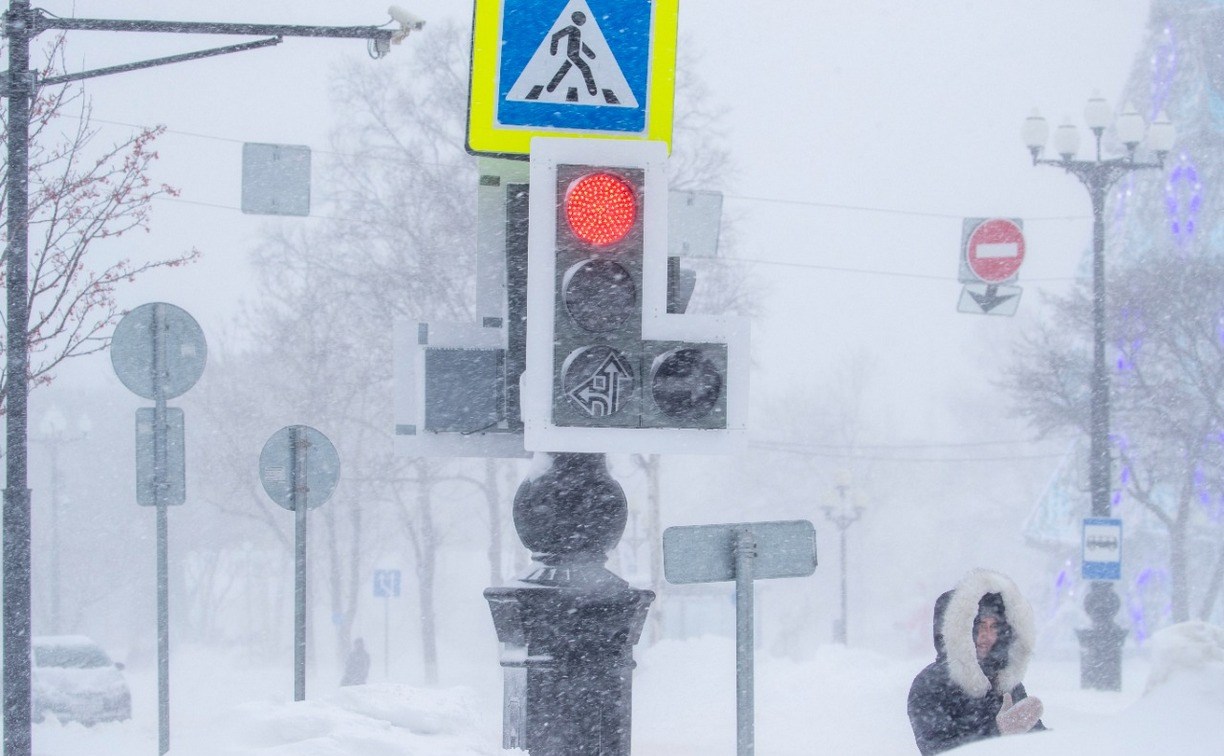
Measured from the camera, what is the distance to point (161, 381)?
981cm

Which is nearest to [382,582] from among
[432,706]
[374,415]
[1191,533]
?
[374,415]

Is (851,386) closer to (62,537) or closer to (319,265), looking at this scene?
(62,537)

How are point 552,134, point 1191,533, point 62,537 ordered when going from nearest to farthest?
point 552,134, point 1191,533, point 62,537

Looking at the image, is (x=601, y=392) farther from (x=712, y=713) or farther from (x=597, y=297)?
(x=712, y=713)

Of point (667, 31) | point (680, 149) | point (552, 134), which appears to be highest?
point (680, 149)

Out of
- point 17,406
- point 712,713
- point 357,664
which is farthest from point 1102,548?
point 357,664

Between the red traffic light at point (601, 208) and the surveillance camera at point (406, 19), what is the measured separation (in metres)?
5.50

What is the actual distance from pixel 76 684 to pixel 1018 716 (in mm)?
20395

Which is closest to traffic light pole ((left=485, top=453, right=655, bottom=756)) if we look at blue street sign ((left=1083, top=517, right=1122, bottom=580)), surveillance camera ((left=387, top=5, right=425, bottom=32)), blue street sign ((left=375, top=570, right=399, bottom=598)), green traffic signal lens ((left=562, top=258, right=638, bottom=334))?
green traffic signal lens ((left=562, top=258, right=638, bottom=334))

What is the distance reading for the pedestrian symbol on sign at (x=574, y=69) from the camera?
469 cm

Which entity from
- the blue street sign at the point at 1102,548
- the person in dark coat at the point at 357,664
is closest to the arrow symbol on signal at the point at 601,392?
the blue street sign at the point at 1102,548

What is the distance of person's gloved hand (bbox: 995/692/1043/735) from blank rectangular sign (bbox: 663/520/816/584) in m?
0.78

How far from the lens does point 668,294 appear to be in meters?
4.38

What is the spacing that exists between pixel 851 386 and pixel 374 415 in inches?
1801
